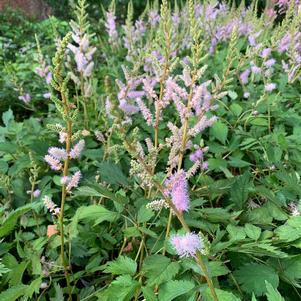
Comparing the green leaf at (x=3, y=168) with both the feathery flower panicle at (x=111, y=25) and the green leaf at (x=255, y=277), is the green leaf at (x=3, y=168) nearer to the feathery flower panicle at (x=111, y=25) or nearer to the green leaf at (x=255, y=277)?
the green leaf at (x=255, y=277)

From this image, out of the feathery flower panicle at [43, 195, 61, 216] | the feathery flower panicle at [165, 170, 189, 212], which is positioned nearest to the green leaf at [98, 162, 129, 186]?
the feathery flower panicle at [43, 195, 61, 216]

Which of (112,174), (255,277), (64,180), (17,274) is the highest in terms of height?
(64,180)

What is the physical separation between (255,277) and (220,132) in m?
0.95

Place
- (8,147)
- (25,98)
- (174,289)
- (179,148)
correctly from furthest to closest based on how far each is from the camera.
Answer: (25,98) → (8,147) → (179,148) → (174,289)

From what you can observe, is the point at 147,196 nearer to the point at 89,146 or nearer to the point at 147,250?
the point at 147,250

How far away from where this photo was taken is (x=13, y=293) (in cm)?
129

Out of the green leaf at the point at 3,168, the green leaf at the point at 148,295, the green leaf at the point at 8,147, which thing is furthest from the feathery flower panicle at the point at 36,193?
the green leaf at the point at 148,295

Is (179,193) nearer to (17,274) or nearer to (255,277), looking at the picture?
(255,277)

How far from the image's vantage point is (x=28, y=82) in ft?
12.8

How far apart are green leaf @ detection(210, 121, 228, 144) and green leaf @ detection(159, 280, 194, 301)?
Result: 3.42 ft

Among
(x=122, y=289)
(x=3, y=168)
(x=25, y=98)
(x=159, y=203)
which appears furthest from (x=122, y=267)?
(x=25, y=98)

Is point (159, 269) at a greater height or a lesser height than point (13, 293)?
greater

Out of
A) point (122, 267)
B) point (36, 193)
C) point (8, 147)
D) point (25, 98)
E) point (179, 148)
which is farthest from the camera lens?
point (25, 98)

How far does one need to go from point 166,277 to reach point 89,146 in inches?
44.3
